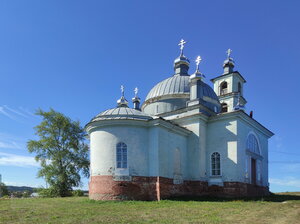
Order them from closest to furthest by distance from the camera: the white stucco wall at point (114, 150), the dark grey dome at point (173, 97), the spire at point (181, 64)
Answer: the white stucco wall at point (114, 150)
the dark grey dome at point (173, 97)
the spire at point (181, 64)

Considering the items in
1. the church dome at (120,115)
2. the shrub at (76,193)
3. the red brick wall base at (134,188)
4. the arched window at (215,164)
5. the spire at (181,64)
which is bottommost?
the shrub at (76,193)

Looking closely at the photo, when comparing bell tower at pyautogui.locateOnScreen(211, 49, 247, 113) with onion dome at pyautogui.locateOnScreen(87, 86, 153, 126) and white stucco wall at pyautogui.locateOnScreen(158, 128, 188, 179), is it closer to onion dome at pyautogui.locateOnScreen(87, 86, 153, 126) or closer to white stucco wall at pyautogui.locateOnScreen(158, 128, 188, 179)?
white stucco wall at pyautogui.locateOnScreen(158, 128, 188, 179)

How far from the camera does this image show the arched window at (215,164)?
21.4 m

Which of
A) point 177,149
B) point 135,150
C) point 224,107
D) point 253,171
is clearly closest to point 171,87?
point 177,149

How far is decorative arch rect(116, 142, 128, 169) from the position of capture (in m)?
18.1

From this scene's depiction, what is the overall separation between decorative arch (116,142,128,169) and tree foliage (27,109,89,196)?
1216cm

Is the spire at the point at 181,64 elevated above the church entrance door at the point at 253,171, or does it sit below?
above

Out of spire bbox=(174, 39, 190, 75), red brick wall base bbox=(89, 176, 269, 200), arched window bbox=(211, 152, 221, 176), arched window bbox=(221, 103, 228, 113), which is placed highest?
spire bbox=(174, 39, 190, 75)

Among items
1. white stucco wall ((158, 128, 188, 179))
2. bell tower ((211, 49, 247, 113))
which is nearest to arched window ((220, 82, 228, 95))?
bell tower ((211, 49, 247, 113))

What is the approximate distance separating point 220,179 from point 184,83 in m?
9.47

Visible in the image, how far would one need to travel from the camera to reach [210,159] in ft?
71.7

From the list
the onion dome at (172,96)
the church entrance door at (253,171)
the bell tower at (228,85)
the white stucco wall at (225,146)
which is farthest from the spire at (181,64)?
the church entrance door at (253,171)

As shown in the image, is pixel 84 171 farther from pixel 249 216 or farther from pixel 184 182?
pixel 249 216

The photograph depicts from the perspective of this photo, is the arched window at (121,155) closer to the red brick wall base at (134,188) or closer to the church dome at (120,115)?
the red brick wall base at (134,188)
